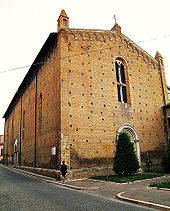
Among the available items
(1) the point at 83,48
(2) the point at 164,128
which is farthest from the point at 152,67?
(1) the point at 83,48

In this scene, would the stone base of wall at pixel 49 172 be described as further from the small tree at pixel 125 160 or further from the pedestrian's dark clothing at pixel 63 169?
the small tree at pixel 125 160

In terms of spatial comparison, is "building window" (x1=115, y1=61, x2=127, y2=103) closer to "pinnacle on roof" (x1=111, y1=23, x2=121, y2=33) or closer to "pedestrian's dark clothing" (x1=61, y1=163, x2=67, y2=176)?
"pinnacle on roof" (x1=111, y1=23, x2=121, y2=33)

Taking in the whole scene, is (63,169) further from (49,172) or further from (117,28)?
(117,28)

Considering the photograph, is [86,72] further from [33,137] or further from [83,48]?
[33,137]

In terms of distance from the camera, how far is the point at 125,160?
1286cm

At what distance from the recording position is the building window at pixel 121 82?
18.0 meters

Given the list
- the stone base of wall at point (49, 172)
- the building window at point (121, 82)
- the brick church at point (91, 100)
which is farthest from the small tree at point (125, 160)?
the building window at point (121, 82)

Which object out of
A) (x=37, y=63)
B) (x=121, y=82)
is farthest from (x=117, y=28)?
(x=37, y=63)

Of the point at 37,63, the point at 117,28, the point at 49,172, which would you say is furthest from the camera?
the point at 37,63

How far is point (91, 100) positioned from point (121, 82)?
4.47m

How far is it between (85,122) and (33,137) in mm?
8178

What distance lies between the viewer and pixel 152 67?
21656 millimetres

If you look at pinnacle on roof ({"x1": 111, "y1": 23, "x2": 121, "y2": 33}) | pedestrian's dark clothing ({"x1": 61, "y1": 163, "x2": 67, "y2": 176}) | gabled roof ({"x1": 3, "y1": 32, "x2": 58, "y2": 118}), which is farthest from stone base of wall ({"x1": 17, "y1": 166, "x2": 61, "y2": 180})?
pinnacle on roof ({"x1": 111, "y1": 23, "x2": 121, "y2": 33})

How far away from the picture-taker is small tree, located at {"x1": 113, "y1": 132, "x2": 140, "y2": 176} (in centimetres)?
1278
